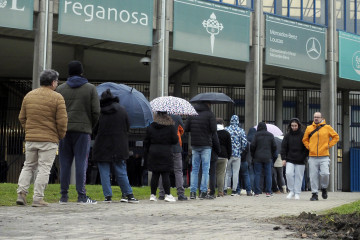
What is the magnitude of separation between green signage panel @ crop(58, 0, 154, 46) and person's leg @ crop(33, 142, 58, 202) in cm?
1061

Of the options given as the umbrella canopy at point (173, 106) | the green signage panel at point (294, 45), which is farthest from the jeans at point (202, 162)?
the green signage panel at point (294, 45)

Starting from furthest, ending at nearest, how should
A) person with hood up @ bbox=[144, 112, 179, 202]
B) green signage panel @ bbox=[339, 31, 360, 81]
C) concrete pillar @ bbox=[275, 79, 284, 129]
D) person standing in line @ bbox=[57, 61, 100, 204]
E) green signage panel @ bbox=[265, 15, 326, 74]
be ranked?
concrete pillar @ bbox=[275, 79, 284, 129], green signage panel @ bbox=[339, 31, 360, 81], green signage panel @ bbox=[265, 15, 326, 74], person with hood up @ bbox=[144, 112, 179, 202], person standing in line @ bbox=[57, 61, 100, 204]

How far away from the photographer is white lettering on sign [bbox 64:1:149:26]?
19672 millimetres

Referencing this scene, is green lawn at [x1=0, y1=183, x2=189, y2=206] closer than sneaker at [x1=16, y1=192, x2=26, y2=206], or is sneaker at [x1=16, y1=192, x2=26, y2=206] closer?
sneaker at [x1=16, y1=192, x2=26, y2=206]

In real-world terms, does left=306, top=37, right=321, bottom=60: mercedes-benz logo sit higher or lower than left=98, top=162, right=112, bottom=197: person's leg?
higher

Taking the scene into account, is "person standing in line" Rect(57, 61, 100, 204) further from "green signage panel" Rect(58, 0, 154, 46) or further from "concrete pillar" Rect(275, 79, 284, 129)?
"concrete pillar" Rect(275, 79, 284, 129)

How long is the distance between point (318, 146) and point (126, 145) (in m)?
4.87

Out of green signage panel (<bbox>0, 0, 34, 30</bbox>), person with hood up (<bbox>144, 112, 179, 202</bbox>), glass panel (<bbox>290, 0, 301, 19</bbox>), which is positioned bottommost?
person with hood up (<bbox>144, 112, 179, 202</bbox>)

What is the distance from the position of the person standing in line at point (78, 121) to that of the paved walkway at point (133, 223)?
1.45 ft

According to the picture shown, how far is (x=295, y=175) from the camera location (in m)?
14.4

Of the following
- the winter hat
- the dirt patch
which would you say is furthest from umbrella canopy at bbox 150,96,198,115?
the dirt patch

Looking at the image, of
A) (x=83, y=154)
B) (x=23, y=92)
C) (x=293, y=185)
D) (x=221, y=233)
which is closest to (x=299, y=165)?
(x=293, y=185)

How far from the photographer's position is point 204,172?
12.9 m

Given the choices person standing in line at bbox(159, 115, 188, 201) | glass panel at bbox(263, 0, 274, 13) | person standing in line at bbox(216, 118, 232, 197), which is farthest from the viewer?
glass panel at bbox(263, 0, 274, 13)
